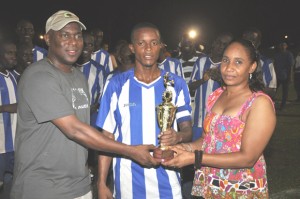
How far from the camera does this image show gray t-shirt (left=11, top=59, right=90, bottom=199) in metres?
2.90

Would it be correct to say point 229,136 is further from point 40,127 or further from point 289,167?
point 289,167

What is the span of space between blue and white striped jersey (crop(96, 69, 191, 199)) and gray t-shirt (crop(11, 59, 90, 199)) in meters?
0.46

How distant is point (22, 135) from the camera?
3051mm

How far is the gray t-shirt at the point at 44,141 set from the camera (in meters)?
2.90

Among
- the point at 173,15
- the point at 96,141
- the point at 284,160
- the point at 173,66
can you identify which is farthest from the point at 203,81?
the point at 173,15

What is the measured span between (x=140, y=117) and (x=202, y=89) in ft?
10.7

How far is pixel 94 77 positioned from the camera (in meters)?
7.10

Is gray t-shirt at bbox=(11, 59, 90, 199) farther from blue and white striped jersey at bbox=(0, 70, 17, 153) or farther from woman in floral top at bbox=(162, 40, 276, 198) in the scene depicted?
blue and white striped jersey at bbox=(0, 70, 17, 153)

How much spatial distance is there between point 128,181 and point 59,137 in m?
0.81

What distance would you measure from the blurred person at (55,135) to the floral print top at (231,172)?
0.52m

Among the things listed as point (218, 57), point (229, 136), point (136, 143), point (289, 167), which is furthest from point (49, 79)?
point (289, 167)

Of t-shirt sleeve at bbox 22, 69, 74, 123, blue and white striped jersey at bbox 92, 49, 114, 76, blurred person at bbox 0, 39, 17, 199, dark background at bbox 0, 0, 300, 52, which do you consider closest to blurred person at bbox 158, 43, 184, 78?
blue and white striped jersey at bbox 92, 49, 114, 76

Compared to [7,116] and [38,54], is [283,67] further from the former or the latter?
[7,116]

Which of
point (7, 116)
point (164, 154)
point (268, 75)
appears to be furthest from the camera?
point (268, 75)
